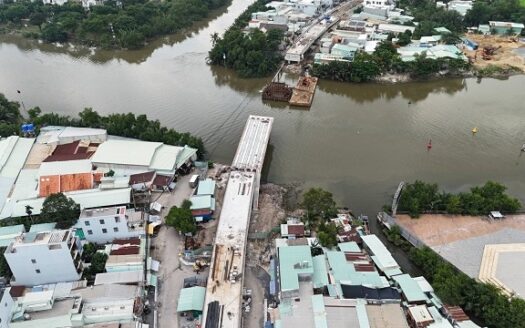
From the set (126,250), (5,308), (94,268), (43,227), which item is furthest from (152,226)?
(5,308)

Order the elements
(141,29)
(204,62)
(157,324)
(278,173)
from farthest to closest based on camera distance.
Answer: (141,29) < (204,62) < (278,173) < (157,324)

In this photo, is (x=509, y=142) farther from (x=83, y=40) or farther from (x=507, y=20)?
(x=83, y=40)

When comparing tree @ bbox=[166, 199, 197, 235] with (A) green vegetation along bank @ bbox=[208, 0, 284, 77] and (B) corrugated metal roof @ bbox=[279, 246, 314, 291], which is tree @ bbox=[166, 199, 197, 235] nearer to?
(B) corrugated metal roof @ bbox=[279, 246, 314, 291]

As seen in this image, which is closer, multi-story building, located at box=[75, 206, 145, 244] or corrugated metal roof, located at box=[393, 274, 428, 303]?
corrugated metal roof, located at box=[393, 274, 428, 303]

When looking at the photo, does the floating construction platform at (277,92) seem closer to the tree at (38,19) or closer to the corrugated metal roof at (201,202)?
the corrugated metal roof at (201,202)

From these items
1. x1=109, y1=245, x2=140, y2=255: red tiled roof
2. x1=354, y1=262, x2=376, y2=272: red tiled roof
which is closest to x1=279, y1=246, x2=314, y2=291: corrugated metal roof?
x1=354, y1=262, x2=376, y2=272: red tiled roof

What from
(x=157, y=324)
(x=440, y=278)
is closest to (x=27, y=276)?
(x=157, y=324)

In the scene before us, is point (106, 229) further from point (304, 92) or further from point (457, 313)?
point (304, 92)
